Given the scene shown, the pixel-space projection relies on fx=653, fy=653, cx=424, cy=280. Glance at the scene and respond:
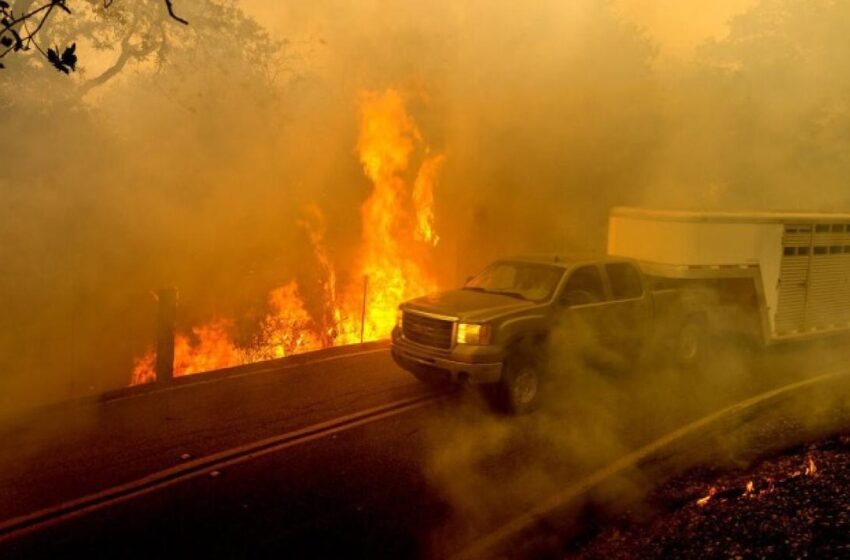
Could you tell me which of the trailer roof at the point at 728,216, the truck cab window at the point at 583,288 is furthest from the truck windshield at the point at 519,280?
the trailer roof at the point at 728,216

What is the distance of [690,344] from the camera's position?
30.2 feet

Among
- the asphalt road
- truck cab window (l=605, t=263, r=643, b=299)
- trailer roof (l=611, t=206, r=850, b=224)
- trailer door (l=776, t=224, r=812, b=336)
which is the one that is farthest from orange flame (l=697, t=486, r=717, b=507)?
trailer door (l=776, t=224, r=812, b=336)

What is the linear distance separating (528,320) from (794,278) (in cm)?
545

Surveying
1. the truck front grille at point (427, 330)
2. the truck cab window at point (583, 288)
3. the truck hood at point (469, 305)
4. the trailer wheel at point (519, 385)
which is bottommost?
the trailer wheel at point (519, 385)

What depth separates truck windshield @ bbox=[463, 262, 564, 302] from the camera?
7.68m

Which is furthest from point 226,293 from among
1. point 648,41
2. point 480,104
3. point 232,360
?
point 648,41

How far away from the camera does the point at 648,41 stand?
58.3ft

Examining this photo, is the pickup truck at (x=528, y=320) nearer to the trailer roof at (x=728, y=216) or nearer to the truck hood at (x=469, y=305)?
the truck hood at (x=469, y=305)

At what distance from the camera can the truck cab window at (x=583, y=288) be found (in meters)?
7.69

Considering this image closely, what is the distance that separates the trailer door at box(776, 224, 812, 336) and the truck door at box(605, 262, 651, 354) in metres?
2.93

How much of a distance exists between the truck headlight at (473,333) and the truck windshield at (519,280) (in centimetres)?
90

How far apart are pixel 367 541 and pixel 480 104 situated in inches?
508

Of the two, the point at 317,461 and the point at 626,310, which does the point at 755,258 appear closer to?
the point at 626,310

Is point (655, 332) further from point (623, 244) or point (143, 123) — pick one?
point (143, 123)
